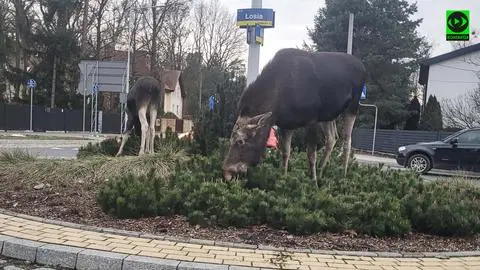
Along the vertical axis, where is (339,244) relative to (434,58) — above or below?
below

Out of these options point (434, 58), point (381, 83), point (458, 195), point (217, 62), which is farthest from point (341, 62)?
point (217, 62)

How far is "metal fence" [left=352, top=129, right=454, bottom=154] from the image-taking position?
92.0 ft

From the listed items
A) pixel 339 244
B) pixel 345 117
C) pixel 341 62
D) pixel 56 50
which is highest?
pixel 56 50

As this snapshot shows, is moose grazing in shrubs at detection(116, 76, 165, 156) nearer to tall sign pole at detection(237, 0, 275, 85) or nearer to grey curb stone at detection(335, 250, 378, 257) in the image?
tall sign pole at detection(237, 0, 275, 85)

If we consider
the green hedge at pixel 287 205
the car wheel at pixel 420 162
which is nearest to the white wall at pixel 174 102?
the car wheel at pixel 420 162

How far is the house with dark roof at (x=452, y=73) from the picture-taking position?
123ft

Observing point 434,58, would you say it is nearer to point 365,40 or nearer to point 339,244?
point 365,40

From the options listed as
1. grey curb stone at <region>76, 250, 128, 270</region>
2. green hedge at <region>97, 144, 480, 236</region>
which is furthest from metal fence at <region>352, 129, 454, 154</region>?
grey curb stone at <region>76, 250, 128, 270</region>

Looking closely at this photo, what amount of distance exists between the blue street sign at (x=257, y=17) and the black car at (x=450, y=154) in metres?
7.18

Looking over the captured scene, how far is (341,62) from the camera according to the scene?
28.9ft

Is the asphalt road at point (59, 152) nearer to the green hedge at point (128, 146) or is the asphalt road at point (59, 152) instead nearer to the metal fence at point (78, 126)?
the green hedge at point (128, 146)

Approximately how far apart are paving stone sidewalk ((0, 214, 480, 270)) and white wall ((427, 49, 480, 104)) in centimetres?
3475

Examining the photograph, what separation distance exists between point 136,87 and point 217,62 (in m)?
55.4

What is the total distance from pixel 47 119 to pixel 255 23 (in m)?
29.2
